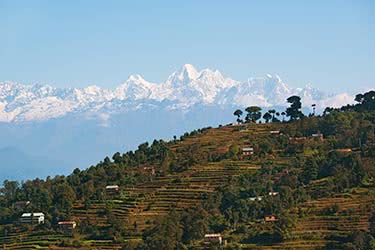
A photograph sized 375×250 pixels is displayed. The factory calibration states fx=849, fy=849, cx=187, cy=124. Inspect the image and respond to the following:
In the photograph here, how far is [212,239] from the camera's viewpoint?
7431 centimetres

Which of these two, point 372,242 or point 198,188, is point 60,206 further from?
point 372,242

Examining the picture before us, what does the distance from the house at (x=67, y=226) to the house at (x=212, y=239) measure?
1485cm

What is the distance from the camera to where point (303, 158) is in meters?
95.4

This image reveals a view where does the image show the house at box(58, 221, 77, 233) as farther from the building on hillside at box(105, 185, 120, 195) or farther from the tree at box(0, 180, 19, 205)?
the tree at box(0, 180, 19, 205)

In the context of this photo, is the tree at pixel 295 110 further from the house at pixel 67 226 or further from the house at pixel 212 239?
the house at pixel 212 239

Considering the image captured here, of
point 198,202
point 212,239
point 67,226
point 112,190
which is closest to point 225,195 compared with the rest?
point 198,202

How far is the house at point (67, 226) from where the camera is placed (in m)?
83.1

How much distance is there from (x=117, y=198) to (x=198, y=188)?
871cm

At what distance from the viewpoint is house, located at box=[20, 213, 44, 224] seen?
3430 inches

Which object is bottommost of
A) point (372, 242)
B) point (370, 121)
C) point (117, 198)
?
point (372, 242)

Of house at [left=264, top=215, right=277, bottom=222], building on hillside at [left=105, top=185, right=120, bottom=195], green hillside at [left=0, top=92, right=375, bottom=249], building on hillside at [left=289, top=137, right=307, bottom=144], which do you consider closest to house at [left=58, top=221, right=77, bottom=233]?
green hillside at [left=0, top=92, right=375, bottom=249]

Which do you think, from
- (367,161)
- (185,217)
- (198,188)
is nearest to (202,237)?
(185,217)

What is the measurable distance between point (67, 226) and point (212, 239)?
16.9 meters

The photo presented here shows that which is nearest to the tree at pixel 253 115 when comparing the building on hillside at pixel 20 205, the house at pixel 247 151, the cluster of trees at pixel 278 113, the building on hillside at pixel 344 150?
the cluster of trees at pixel 278 113
